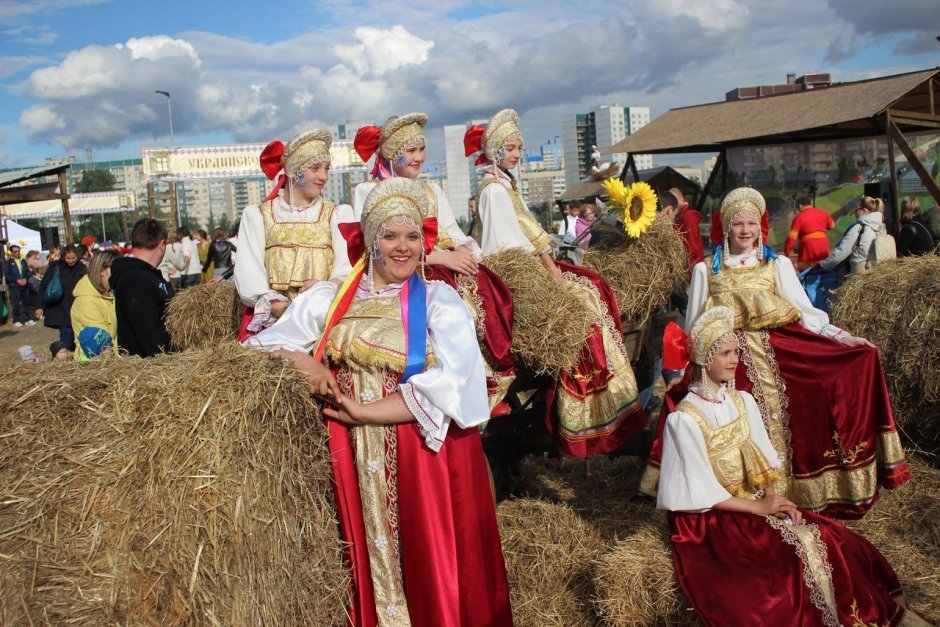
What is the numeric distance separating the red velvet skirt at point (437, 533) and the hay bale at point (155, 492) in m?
0.27

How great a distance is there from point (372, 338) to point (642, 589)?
154cm

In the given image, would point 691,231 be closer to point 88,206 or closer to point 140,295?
point 140,295

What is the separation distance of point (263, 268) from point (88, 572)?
2.21 meters

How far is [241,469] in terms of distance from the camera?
270 centimetres

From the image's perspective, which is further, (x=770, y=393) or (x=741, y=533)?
(x=770, y=393)

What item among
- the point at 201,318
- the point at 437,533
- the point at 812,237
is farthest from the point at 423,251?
the point at 812,237

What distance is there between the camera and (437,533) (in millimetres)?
3107

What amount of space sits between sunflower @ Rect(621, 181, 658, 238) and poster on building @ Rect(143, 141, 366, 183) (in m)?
24.0

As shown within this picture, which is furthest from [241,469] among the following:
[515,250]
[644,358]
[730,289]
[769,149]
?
[769,149]

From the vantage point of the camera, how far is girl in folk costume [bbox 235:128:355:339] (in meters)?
4.37

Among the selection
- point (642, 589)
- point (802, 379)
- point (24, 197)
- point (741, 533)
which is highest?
point (24, 197)

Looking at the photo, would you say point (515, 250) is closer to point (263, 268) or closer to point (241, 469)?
point (263, 268)

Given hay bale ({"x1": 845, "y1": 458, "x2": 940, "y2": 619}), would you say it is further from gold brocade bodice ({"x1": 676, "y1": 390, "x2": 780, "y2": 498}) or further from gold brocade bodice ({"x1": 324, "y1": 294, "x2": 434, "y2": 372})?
gold brocade bodice ({"x1": 324, "y1": 294, "x2": 434, "y2": 372})

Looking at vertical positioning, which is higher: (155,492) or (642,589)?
(155,492)
